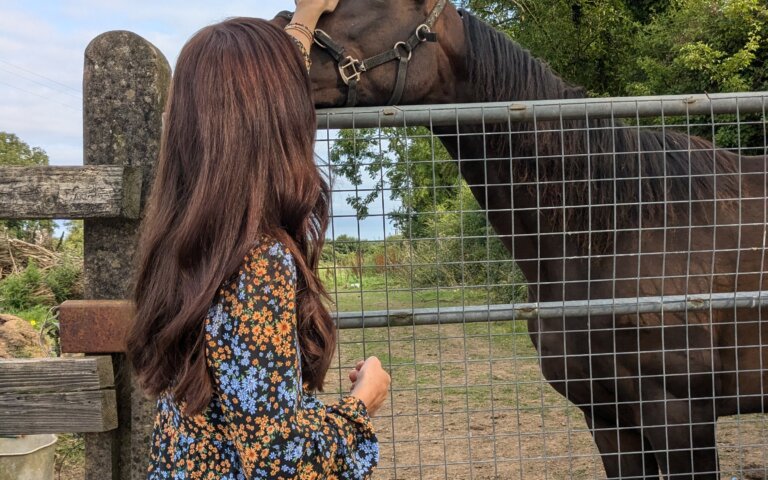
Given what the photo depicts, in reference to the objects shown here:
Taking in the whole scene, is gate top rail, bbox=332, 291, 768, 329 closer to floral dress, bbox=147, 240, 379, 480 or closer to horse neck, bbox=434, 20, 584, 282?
horse neck, bbox=434, 20, 584, 282

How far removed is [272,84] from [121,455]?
49.2 inches

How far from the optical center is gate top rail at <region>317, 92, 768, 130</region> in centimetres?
184

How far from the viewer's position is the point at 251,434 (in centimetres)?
106

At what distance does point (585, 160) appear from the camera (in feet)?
7.65

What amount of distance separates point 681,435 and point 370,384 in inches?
59.4

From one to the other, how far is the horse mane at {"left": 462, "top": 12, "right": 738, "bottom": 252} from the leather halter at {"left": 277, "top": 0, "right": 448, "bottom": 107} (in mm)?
170

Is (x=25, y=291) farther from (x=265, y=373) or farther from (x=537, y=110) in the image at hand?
(x=265, y=373)

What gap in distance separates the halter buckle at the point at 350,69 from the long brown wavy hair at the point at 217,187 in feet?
3.52

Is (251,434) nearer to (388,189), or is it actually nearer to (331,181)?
(331,181)

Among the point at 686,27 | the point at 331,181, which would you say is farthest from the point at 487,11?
the point at 331,181

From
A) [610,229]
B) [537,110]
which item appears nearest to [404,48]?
[537,110]

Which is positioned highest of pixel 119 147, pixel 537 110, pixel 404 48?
pixel 404 48

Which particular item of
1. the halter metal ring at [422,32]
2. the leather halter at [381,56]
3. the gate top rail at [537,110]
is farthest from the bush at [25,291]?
the gate top rail at [537,110]

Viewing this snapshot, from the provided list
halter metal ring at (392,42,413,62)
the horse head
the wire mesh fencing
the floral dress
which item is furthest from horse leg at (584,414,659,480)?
the floral dress
